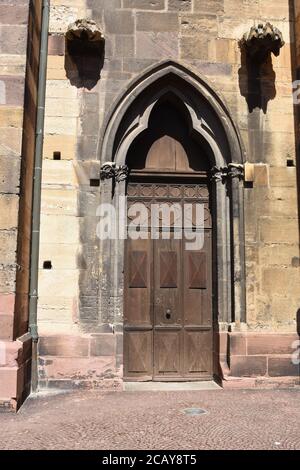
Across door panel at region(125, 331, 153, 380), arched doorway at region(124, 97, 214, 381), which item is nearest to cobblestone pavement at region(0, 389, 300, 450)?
door panel at region(125, 331, 153, 380)

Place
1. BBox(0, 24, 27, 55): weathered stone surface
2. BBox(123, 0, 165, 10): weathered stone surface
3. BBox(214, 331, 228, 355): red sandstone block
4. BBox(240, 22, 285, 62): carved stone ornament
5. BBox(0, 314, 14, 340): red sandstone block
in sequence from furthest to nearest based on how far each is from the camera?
1. BBox(123, 0, 165, 10): weathered stone surface
2. BBox(240, 22, 285, 62): carved stone ornament
3. BBox(214, 331, 228, 355): red sandstone block
4. BBox(0, 24, 27, 55): weathered stone surface
5. BBox(0, 314, 14, 340): red sandstone block

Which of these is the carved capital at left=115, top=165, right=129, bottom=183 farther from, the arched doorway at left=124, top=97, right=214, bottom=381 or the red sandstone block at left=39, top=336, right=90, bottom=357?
the red sandstone block at left=39, top=336, right=90, bottom=357

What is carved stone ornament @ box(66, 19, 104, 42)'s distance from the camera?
714cm

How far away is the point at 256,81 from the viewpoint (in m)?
7.72

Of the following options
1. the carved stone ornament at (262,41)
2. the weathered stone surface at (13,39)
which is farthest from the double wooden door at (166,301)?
the carved stone ornament at (262,41)

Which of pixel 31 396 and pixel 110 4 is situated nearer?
pixel 31 396

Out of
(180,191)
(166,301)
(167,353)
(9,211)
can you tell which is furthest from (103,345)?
(180,191)

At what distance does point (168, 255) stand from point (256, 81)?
3.10 metres

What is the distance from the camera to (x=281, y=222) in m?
7.47

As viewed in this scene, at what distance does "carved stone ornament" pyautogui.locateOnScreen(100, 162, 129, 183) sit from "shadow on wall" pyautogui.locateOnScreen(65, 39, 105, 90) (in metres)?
1.28
